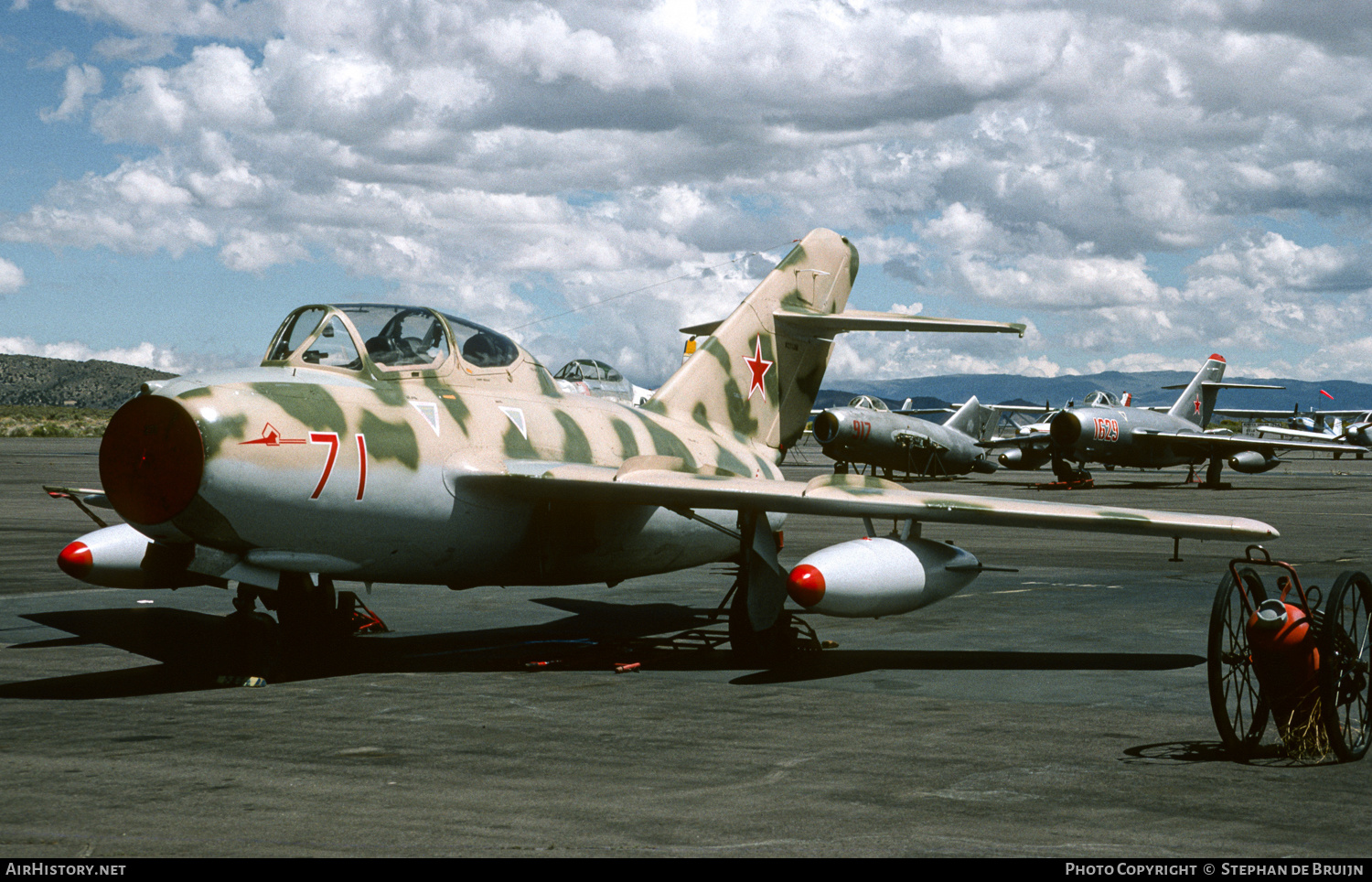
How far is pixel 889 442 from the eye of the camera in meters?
44.2

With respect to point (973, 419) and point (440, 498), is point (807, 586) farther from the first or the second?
point (973, 419)

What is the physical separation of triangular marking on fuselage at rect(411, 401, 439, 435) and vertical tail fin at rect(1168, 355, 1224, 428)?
48759mm

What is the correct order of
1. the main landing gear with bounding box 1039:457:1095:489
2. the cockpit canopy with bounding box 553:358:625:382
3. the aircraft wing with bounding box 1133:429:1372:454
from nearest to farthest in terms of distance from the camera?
the cockpit canopy with bounding box 553:358:625:382 < the main landing gear with bounding box 1039:457:1095:489 < the aircraft wing with bounding box 1133:429:1372:454

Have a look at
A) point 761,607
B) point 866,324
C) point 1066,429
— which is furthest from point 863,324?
point 1066,429

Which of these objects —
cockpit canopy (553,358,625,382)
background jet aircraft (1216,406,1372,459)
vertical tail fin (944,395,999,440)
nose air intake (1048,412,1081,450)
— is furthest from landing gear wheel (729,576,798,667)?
background jet aircraft (1216,406,1372,459)

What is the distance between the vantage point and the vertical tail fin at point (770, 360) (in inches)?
592

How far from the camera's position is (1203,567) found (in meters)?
21.1

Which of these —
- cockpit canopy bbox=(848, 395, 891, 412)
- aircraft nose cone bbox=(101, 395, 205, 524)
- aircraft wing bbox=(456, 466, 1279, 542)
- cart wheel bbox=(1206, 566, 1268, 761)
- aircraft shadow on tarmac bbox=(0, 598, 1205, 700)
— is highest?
cockpit canopy bbox=(848, 395, 891, 412)

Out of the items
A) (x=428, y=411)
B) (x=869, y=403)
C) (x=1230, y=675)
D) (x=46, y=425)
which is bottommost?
(x=1230, y=675)

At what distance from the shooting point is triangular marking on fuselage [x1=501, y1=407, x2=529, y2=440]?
11.6 metres

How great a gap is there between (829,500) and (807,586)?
2.58ft

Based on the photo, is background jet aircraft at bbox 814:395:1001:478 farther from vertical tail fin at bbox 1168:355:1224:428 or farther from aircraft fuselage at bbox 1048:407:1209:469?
vertical tail fin at bbox 1168:355:1224:428

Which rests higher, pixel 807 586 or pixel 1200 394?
pixel 1200 394
